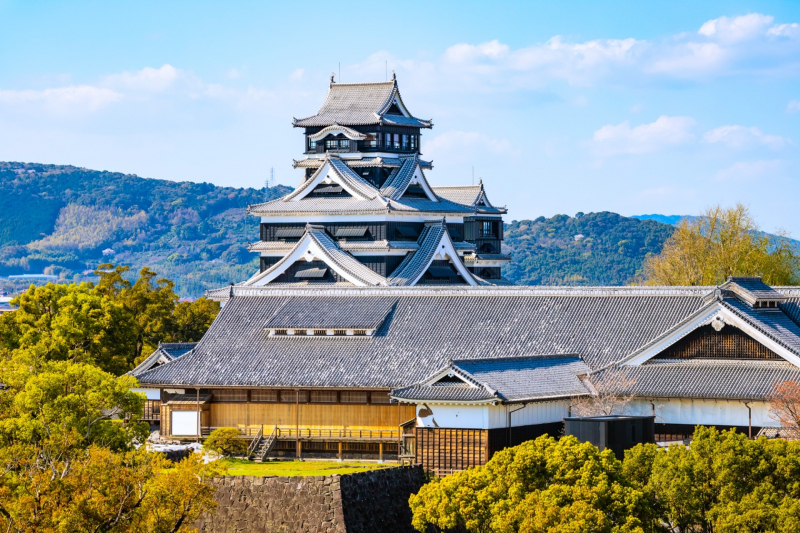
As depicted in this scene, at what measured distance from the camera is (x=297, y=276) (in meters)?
57.8

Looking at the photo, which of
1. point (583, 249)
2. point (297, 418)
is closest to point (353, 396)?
point (297, 418)

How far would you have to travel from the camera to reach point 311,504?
32.3m

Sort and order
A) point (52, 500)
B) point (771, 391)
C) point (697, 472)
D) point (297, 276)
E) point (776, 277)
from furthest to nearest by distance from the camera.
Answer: point (776, 277) → point (297, 276) → point (771, 391) → point (697, 472) → point (52, 500)

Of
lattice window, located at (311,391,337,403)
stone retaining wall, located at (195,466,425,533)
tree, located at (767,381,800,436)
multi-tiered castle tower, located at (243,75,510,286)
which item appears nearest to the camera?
stone retaining wall, located at (195,466,425,533)

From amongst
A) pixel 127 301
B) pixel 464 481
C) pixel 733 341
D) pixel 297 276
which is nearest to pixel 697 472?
pixel 464 481

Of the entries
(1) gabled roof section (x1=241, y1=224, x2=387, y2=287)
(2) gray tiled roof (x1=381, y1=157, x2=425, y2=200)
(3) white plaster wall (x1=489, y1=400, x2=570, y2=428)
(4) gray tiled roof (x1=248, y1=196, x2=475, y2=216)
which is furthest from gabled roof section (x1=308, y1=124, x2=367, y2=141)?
(3) white plaster wall (x1=489, y1=400, x2=570, y2=428)

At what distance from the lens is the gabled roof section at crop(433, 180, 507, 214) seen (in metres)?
72.9

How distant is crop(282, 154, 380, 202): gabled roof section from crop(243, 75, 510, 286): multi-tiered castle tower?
5 cm

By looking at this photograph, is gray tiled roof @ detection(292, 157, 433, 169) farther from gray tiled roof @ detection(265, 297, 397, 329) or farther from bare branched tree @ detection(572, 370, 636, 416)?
bare branched tree @ detection(572, 370, 636, 416)

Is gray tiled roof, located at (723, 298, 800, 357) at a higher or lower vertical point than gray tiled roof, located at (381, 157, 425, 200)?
lower

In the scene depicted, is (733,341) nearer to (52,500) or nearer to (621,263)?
(52,500)

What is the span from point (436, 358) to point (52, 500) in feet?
56.0

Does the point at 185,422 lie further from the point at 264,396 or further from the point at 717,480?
the point at 717,480

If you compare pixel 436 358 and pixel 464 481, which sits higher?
pixel 436 358
